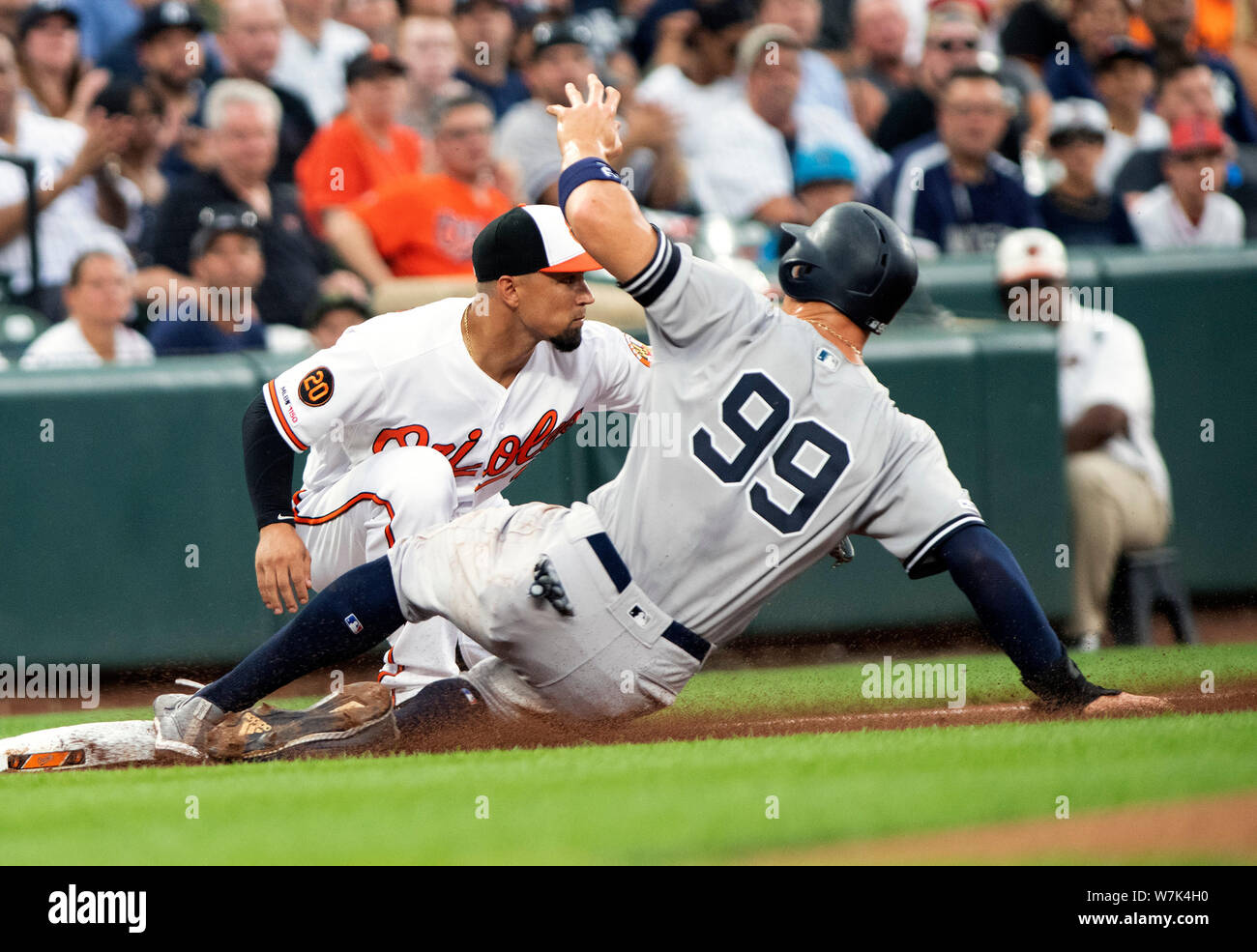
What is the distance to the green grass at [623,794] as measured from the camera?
3078 millimetres

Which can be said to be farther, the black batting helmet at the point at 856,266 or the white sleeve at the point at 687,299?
the black batting helmet at the point at 856,266

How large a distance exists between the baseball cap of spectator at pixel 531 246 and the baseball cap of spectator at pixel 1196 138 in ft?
16.9

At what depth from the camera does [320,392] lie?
14.2ft

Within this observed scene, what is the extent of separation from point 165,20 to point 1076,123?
484 centimetres

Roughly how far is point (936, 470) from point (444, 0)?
6263 millimetres

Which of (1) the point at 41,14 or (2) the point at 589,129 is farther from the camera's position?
(1) the point at 41,14

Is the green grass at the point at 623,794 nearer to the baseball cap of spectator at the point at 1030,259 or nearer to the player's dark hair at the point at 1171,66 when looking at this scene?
the baseball cap of spectator at the point at 1030,259

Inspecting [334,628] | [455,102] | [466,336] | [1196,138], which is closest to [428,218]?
[455,102]

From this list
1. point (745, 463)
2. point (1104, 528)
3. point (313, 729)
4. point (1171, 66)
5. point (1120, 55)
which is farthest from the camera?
point (1171, 66)

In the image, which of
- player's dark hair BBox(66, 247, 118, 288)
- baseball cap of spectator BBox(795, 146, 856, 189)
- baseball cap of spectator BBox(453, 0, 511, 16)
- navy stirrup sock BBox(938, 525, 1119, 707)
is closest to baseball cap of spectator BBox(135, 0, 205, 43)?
baseball cap of spectator BBox(453, 0, 511, 16)

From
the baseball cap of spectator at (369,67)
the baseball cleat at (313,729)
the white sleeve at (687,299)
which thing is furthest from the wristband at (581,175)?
the baseball cap of spectator at (369,67)

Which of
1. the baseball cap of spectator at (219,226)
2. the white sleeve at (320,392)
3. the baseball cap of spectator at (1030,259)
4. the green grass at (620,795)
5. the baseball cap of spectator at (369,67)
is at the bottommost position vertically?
the green grass at (620,795)

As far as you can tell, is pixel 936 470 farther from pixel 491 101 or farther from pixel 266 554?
pixel 491 101

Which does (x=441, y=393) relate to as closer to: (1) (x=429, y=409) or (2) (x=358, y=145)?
(1) (x=429, y=409)
